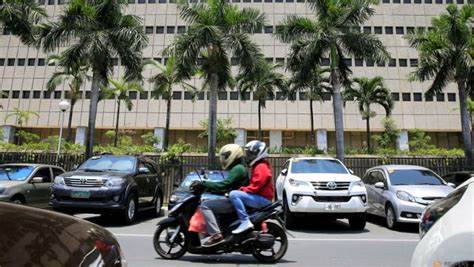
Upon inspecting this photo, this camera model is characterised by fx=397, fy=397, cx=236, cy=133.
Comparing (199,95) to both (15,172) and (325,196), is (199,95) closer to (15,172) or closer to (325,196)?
(15,172)

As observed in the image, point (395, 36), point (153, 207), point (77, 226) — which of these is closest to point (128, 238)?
point (153, 207)

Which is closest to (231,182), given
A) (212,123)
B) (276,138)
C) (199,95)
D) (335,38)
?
(212,123)

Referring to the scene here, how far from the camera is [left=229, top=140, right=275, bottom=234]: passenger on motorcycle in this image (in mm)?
6047

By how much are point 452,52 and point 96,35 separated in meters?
19.3

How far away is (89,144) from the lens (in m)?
20.5

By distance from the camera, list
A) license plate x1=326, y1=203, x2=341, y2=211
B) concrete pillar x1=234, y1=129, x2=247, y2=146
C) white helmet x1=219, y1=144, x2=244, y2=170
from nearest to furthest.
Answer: white helmet x1=219, y1=144, x2=244, y2=170, license plate x1=326, y1=203, x2=341, y2=211, concrete pillar x1=234, y1=129, x2=247, y2=146

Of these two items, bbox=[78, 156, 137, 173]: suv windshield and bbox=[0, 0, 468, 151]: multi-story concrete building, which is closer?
bbox=[78, 156, 137, 173]: suv windshield

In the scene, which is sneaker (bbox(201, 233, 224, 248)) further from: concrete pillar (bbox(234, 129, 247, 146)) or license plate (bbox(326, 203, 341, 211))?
concrete pillar (bbox(234, 129, 247, 146))

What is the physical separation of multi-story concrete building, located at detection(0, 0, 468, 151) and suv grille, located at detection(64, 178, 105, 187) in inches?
1448

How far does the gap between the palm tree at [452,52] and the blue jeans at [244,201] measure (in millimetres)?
19627

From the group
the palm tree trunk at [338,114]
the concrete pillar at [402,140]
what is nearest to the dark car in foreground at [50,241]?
the palm tree trunk at [338,114]

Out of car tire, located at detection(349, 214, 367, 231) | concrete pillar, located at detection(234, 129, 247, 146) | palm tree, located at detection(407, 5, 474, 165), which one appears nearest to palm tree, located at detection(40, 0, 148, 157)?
car tire, located at detection(349, 214, 367, 231)

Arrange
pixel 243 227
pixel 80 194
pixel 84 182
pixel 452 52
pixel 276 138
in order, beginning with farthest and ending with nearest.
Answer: pixel 276 138
pixel 452 52
pixel 84 182
pixel 80 194
pixel 243 227

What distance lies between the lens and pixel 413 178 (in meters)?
11.6
